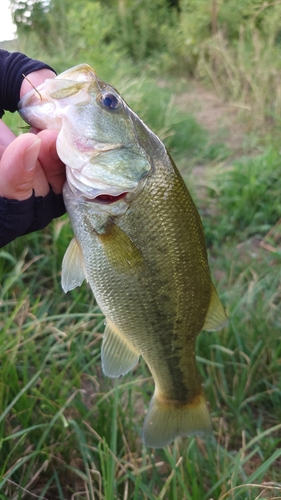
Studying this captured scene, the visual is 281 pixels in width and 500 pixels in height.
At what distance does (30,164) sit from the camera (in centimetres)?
119

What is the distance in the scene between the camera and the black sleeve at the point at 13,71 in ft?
5.07

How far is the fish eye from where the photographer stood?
1289mm

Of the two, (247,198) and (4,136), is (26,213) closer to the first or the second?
(4,136)

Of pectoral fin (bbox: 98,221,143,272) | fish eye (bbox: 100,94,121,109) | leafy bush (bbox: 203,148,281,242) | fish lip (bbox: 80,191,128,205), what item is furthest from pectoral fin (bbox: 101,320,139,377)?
leafy bush (bbox: 203,148,281,242)

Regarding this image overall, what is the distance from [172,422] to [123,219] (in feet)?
2.61

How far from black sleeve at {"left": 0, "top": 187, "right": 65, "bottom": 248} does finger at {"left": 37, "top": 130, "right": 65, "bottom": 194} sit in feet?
0.13

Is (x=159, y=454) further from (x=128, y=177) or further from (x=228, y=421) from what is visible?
(x=128, y=177)

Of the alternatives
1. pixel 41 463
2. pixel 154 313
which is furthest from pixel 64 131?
pixel 41 463

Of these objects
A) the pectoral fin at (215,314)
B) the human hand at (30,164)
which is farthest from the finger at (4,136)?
the pectoral fin at (215,314)

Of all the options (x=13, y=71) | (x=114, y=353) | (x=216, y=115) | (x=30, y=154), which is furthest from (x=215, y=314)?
(x=216, y=115)

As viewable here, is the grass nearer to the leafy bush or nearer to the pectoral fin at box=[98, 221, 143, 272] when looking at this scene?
the leafy bush

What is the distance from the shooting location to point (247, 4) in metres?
7.70

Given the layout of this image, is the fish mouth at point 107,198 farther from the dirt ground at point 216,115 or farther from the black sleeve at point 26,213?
the dirt ground at point 216,115

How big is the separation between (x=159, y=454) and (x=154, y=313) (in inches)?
32.2
